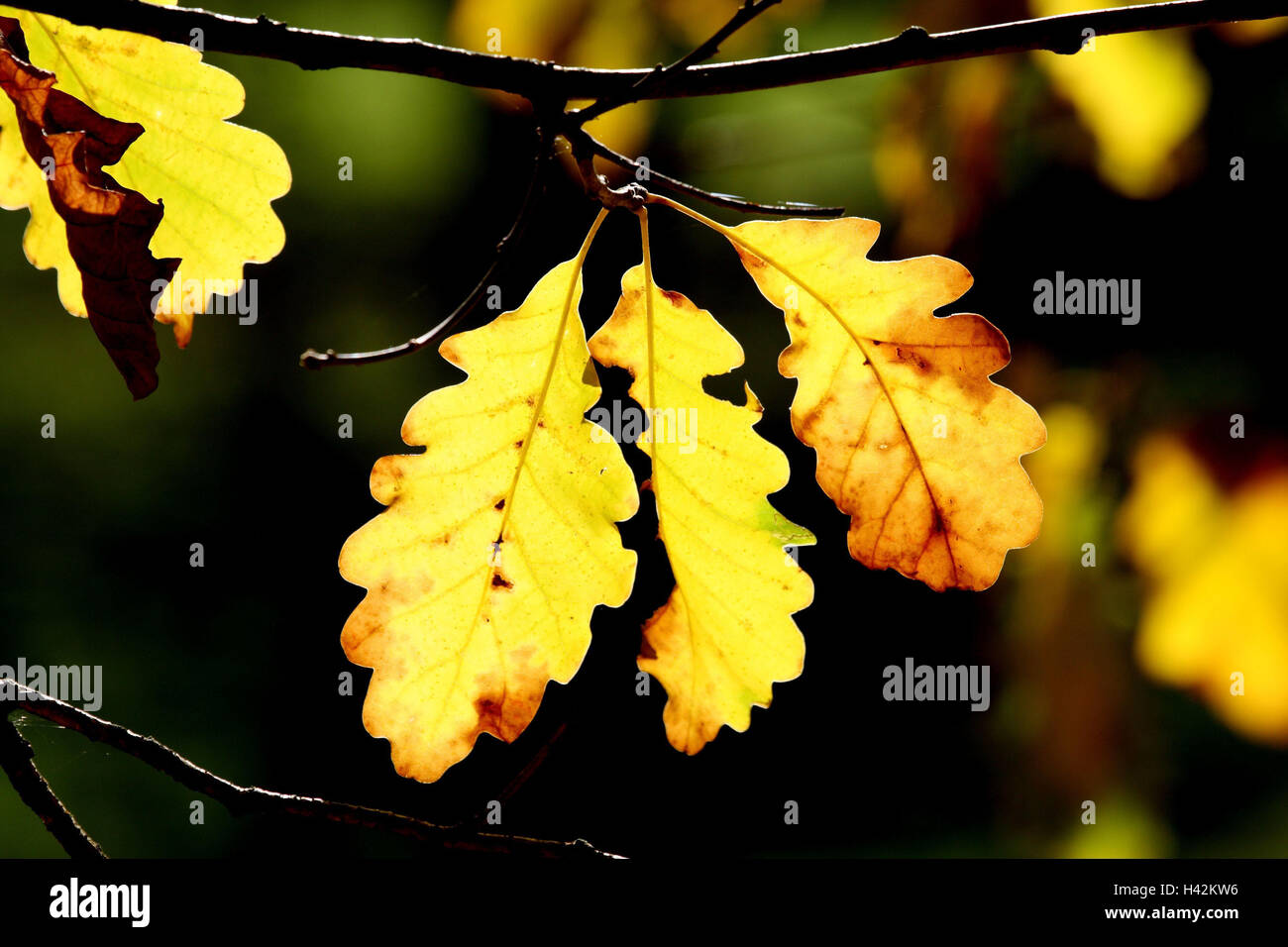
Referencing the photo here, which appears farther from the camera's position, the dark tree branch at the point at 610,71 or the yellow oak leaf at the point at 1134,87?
Answer: the yellow oak leaf at the point at 1134,87

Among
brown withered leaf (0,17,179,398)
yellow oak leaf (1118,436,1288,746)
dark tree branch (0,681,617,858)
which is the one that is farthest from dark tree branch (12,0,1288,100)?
yellow oak leaf (1118,436,1288,746)

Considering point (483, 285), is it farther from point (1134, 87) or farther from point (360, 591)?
point (360, 591)

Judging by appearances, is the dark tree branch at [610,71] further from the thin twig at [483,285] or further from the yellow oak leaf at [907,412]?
the yellow oak leaf at [907,412]

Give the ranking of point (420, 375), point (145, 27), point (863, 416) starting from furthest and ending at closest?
point (420, 375), point (863, 416), point (145, 27)

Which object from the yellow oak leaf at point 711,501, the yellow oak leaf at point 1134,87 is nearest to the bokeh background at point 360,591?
the yellow oak leaf at point 1134,87
